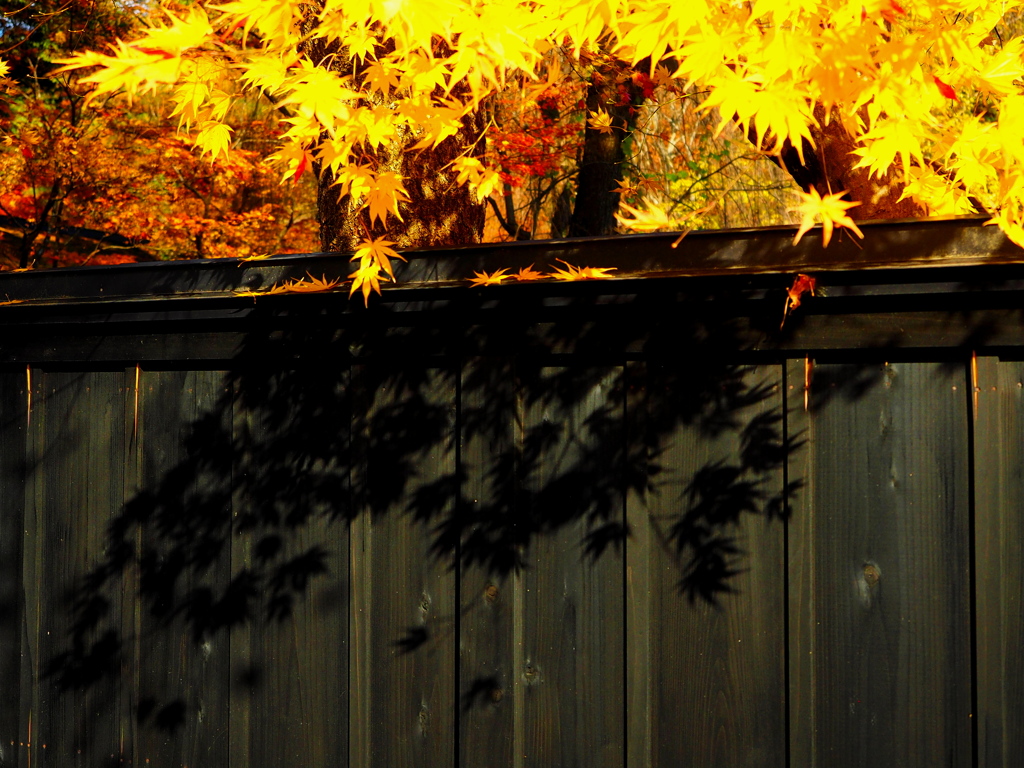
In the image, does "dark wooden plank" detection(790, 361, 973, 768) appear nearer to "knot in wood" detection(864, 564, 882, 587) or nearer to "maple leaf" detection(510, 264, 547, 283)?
"knot in wood" detection(864, 564, 882, 587)

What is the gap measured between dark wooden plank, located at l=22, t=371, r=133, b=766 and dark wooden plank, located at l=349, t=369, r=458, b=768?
1019 mm

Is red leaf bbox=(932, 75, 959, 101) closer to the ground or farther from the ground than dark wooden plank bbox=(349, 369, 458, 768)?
farther from the ground

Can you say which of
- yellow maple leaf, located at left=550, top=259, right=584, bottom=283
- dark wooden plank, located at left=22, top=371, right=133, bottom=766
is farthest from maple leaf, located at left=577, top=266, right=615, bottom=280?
dark wooden plank, located at left=22, top=371, right=133, bottom=766

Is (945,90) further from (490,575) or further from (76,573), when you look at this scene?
(76,573)

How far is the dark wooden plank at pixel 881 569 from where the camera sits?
238cm

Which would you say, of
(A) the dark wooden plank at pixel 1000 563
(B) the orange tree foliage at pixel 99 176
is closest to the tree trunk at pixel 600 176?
(B) the orange tree foliage at pixel 99 176

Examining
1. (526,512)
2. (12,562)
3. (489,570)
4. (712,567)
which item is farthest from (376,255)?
(12,562)

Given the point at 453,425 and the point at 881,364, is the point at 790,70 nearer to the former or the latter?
the point at 881,364

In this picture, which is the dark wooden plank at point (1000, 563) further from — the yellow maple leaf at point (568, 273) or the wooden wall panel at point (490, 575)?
the wooden wall panel at point (490, 575)

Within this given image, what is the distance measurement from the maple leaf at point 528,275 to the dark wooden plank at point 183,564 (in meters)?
1.19

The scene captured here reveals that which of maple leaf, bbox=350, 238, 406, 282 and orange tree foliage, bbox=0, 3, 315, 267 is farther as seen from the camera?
orange tree foliage, bbox=0, 3, 315, 267

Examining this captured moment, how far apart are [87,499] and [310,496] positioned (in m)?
0.99

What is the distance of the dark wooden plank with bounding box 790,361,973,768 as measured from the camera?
7.79 feet

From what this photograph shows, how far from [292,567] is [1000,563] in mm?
2190
